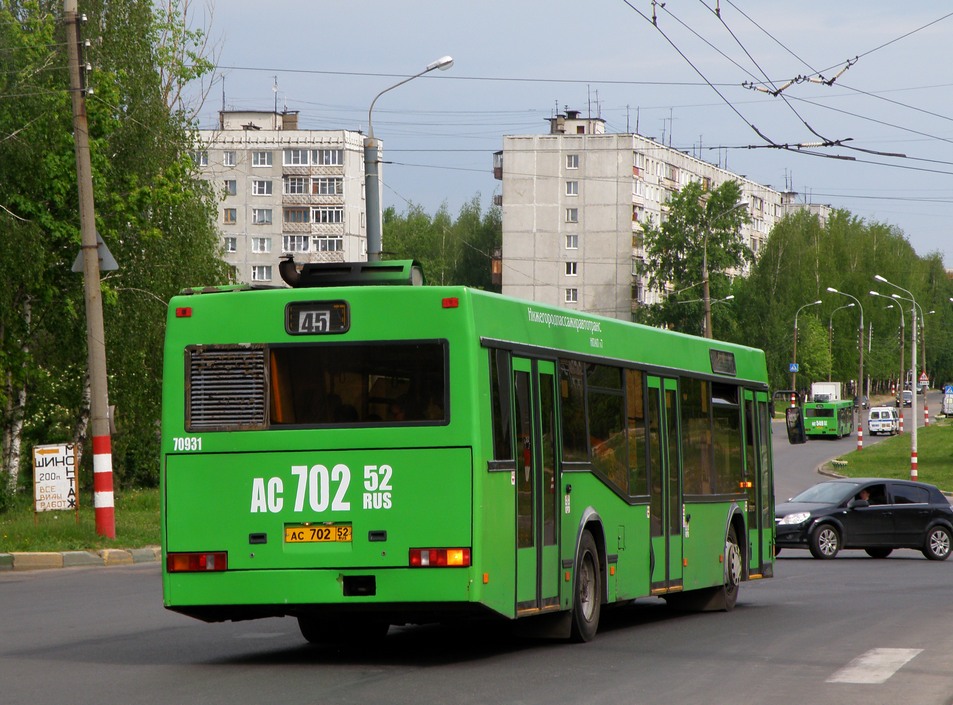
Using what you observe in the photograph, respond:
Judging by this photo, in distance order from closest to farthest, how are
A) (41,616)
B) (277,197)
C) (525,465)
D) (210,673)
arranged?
1. (210,673)
2. (525,465)
3. (41,616)
4. (277,197)

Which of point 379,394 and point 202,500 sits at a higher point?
point 379,394

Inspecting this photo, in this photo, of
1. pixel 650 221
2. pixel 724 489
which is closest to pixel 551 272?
pixel 650 221

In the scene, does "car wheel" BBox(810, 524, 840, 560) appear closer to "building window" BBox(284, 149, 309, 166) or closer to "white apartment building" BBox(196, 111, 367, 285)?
"white apartment building" BBox(196, 111, 367, 285)

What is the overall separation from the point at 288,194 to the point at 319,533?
11509 cm

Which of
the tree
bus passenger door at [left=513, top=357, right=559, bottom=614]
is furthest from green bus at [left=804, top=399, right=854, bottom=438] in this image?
bus passenger door at [left=513, top=357, right=559, bottom=614]

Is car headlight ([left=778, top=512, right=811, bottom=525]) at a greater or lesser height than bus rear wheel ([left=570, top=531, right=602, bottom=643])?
lesser

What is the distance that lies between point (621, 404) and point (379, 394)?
11.4 ft

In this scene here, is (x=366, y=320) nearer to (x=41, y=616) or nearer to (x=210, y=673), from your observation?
(x=210, y=673)

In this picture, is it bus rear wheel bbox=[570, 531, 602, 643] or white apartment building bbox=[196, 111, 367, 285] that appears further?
white apartment building bbox=[196, 111, 367, 285]

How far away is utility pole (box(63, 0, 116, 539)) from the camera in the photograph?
24.2 meters

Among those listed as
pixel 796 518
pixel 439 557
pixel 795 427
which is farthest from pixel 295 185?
pixel 439 557

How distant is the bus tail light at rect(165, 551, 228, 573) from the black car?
61.4ft

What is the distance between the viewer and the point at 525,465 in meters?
11.8

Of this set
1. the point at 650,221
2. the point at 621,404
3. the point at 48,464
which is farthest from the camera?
the point at 650,221
